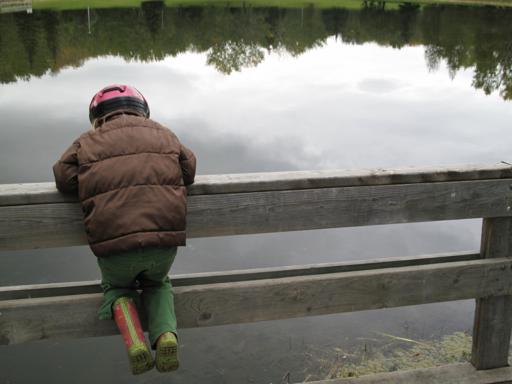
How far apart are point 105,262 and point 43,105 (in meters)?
14.5

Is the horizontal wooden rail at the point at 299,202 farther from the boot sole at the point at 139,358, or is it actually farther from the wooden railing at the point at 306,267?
the boot sole at the point at 139,358

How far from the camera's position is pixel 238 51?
2805 centimetres

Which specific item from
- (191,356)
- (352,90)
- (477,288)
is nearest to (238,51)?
(352,90)

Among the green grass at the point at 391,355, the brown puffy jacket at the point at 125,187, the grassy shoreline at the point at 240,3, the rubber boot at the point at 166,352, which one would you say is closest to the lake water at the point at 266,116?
the green grass at the point at 391,355

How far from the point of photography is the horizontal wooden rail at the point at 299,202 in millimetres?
2168

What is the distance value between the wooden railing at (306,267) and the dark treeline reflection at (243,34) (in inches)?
682

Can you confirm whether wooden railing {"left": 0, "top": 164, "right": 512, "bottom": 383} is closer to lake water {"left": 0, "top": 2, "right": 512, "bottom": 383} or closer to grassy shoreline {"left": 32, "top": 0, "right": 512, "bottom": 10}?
lake water {"left": 0, "top": 2, "right": 512, "bottom": 383}

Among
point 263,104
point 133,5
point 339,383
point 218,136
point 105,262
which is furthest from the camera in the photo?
point 133,5

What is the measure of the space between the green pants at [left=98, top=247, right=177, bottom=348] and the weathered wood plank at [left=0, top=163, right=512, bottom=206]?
29 centimetres

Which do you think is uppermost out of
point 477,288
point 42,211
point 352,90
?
point 42,211

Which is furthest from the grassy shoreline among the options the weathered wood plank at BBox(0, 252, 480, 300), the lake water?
the weathered wood plank at BBox(0, 252, 480, 300)

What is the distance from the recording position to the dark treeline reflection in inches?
898

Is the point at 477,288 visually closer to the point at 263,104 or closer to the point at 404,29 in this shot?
the point at 263,104

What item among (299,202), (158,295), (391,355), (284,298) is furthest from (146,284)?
(391,355)
